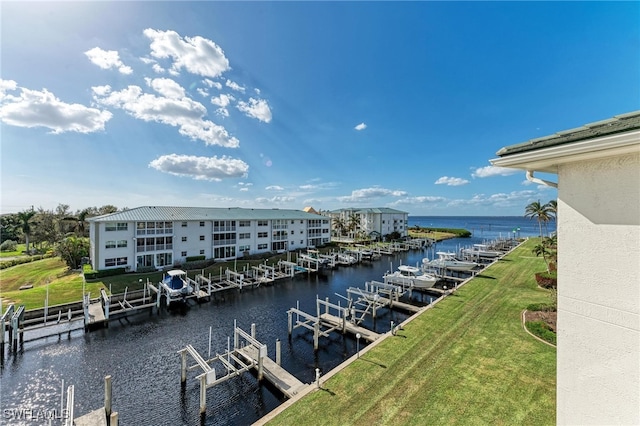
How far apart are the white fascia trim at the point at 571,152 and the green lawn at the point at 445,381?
8557mm

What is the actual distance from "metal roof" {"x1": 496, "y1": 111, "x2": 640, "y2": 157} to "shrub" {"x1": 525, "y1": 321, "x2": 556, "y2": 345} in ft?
43.9

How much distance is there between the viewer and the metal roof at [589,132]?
3567mm

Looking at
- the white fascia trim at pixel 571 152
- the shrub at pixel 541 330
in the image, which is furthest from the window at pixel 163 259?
the white fascia trim at pixel 571 152

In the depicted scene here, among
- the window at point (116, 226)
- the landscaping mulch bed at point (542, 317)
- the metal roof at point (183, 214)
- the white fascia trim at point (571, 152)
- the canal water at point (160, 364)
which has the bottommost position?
the canal water at point (160, 364)

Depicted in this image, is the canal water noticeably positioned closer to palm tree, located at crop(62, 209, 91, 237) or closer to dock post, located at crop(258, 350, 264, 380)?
dock post, located at crop(258, 350, 264, 380)

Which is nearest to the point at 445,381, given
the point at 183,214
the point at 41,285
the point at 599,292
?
the point at 599,292

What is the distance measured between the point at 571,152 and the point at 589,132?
36cm

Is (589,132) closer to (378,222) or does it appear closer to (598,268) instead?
(598,268)

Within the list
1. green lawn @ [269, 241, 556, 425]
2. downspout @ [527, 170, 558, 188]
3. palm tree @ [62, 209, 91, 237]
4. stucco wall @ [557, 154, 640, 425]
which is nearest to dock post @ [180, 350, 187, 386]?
green lawn @ [269, 241, 556, 425]

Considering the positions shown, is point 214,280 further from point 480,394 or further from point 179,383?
point 480,394

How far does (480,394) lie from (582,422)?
699 cm

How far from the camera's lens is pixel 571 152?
3.95 metres

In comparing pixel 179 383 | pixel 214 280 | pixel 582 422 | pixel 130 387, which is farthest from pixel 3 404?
pixel 582 422

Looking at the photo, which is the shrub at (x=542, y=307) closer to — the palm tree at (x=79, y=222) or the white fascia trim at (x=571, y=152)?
the white fascia trim at (x=571, y=152)
